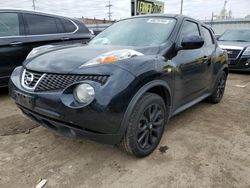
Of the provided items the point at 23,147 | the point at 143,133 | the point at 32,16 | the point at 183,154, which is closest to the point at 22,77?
the point at 23,147

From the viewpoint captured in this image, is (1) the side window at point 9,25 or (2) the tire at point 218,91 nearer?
(1) the side window at point 9,25

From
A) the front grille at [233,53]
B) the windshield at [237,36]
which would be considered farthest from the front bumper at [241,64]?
the windshield at [237,36]

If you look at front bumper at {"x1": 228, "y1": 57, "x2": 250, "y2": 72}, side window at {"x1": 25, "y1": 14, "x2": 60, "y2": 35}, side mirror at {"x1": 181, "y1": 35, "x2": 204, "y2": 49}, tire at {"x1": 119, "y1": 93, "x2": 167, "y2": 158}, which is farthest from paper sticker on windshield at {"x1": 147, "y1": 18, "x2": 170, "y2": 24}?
front bumper at {"x1": 228, "y1": 57, "x2": 250, "y2": 72}

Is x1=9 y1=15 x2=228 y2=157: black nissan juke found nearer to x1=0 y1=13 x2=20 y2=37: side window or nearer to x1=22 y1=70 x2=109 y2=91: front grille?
x1=22 y1=70 x2=109 y2=91: front grille

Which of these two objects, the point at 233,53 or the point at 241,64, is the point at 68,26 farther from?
the point at 241,64

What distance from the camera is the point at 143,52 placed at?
9.80 feet

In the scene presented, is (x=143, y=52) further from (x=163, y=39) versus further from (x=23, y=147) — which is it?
(x=23, y=147)

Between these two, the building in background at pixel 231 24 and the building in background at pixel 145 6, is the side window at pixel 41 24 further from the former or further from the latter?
the building in background at pixel 231 24

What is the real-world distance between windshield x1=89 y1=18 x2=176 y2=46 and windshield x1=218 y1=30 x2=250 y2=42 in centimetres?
679

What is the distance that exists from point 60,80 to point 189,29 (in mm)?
2197

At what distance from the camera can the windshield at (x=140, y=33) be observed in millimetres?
3391

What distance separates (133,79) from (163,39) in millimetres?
1035

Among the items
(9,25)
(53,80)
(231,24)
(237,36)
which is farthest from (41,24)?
(231,24)

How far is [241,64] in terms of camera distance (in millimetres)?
8523
